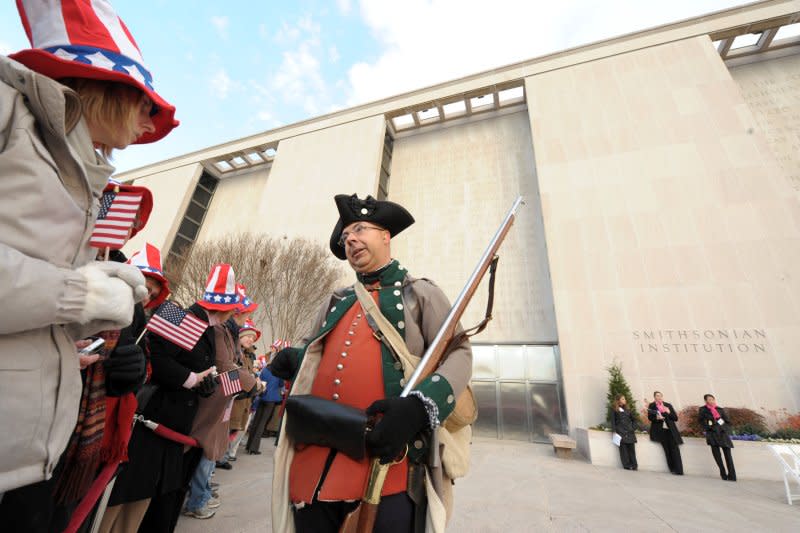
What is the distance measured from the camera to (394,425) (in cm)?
108

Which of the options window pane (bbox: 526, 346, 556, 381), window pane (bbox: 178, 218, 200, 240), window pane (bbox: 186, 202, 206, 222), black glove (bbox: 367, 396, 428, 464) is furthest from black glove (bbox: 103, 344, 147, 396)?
window pane (bbox: 186, 202, 206, 222)

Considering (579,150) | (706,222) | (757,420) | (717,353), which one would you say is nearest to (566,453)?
(757,420)

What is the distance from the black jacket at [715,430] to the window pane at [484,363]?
6.24 metres

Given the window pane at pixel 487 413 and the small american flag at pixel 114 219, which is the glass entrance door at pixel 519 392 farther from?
the small american flag at pixel 114 219

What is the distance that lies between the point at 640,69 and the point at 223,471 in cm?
2030

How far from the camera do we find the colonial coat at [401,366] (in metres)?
1.22

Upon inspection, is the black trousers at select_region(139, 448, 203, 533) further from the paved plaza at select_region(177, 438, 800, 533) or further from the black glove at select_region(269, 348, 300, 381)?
the black glove at select_region(269, 348, 300, 381)

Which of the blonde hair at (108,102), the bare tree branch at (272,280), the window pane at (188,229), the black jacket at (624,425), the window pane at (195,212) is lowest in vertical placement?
A: the black jacket at (624,425)

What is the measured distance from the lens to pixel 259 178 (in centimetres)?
2272

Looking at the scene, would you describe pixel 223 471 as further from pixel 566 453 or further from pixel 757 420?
pixel 757 420

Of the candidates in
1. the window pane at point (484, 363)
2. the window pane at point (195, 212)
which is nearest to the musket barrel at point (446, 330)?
the window pane at point (484, 363)

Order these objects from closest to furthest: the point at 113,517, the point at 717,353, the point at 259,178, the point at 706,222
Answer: the point at 113,517
the point at 717,353
the point at 706,222
the point at 259,178

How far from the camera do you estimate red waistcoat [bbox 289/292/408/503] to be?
118 cm

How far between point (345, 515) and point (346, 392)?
0.45m
